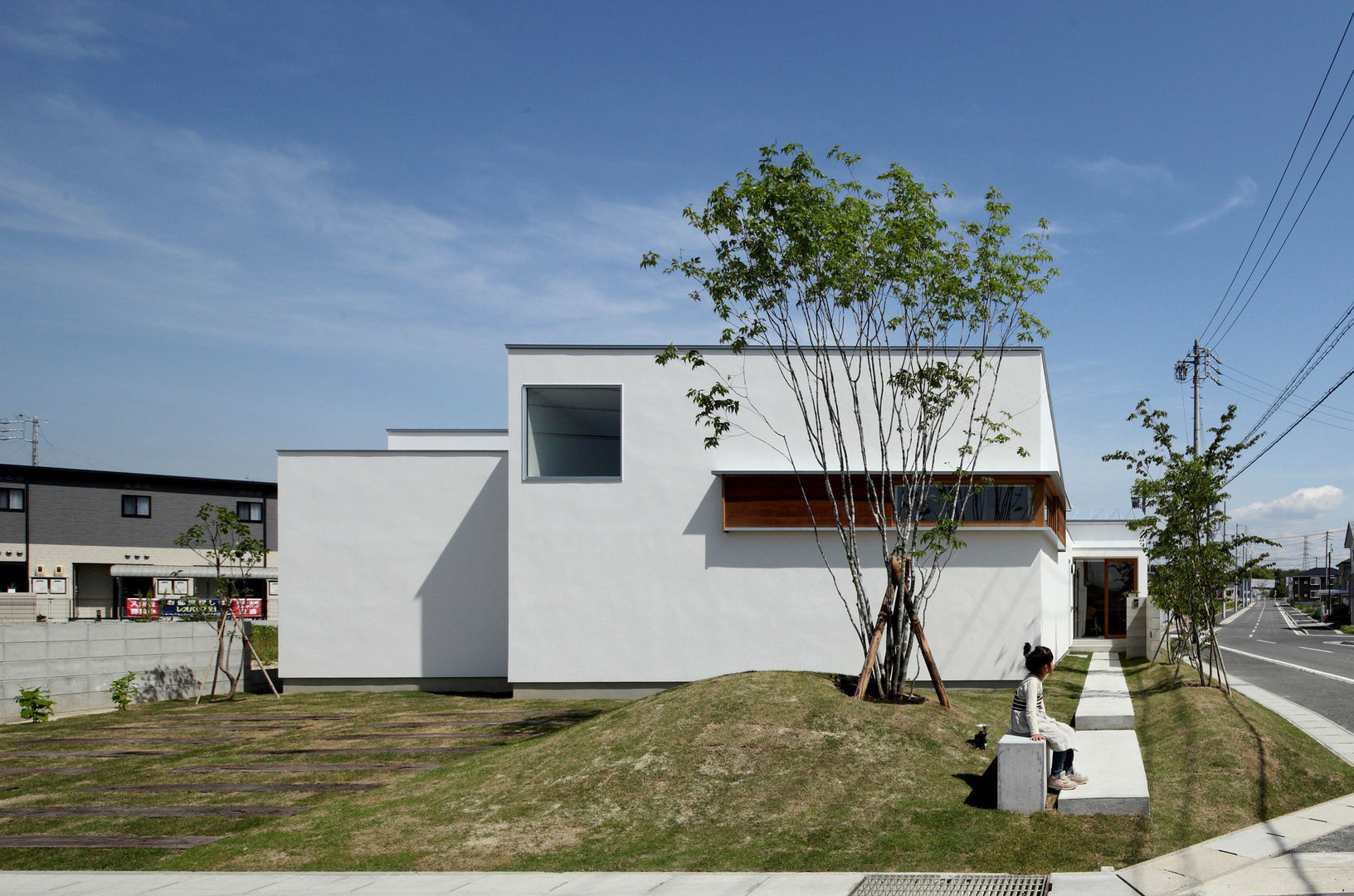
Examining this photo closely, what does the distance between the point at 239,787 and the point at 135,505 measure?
37.0 meters

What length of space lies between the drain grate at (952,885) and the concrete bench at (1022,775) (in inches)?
56.4

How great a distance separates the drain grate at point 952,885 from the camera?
6688 millimetres

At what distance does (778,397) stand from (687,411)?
1.73 m

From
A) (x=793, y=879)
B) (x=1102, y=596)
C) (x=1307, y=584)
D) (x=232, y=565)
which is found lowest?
(x=1307, y=584)

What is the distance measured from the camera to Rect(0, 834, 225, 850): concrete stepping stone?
9.13 metres

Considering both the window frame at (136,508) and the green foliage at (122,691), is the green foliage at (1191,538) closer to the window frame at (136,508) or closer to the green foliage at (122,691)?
the green foliage at (122,691)

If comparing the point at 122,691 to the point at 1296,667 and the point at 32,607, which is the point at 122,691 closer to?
the point at 32,607

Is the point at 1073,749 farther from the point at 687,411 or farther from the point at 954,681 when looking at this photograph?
the point at 687,411

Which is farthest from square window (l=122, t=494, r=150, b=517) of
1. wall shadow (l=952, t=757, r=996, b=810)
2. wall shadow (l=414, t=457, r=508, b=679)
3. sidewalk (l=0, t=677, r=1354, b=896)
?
wall shadow (l=952, t=757, r=996, b=810)

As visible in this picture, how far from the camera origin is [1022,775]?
8422mm

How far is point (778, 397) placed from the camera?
18.3m

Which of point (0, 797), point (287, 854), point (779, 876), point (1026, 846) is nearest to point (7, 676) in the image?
point (0, 797)

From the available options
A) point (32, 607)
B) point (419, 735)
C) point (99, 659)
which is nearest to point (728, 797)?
point (419, 735)

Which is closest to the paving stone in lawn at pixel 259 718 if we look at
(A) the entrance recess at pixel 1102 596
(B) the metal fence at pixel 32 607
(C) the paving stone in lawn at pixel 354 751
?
(C) the paving stone in lawn at pixel 354 751
